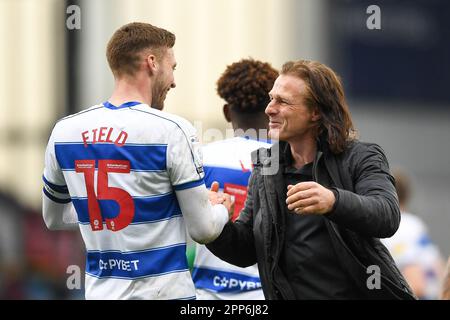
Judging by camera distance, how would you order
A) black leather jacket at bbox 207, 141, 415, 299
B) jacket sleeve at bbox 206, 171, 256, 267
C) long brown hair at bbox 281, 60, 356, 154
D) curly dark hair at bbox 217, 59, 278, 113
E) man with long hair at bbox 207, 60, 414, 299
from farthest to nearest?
curly dark hair at bbox 217, 59, 278, 113 → jacket sleeve at bbox 206, 171, 256, 267 → long brown hair at bbox 281, 60, 356, 154 → man with long hair at bbox 207, 60, 414, 299 → black leather jacket at bbox 207, 141, 415, 299

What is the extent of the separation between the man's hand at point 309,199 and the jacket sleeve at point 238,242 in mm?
581

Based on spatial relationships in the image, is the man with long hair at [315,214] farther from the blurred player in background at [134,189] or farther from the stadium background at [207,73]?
the stadium background at [207,73]

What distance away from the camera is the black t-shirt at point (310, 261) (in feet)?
14.2

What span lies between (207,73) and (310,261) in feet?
20.9

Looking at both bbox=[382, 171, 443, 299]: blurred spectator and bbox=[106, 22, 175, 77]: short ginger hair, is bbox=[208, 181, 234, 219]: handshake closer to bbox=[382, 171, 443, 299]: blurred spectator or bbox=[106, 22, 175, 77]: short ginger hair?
bbox=[106, 22, 175, 77]: short ginger hair

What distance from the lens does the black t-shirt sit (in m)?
4.33

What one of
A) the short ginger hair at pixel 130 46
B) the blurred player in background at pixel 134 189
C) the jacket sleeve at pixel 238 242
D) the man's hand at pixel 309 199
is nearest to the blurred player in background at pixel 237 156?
the jacket sleeve at pixel 238 242

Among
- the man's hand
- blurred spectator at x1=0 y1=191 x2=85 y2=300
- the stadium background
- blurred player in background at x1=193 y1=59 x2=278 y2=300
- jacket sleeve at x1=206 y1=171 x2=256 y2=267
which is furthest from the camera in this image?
the stadium background

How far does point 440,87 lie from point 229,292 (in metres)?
7.42

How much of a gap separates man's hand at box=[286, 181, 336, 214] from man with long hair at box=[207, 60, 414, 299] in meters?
0.07

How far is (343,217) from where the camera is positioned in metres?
4.05

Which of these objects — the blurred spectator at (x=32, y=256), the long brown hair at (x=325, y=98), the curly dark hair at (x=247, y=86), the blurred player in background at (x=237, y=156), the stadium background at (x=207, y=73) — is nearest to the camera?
the long brown hair at (x=325, y=98)

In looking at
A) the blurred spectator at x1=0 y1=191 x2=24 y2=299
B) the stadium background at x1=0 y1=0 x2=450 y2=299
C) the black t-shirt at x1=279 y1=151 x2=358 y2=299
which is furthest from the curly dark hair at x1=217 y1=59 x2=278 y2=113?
the blurred spectator at x1=0 y1=191 x2=24 y2=299

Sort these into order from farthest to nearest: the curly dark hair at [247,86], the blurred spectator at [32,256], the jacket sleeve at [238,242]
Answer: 1. the blurred spectator at [32,256]
2. the curly dark hair at [247,86]
3. the jacket sleeve at [238,242]
